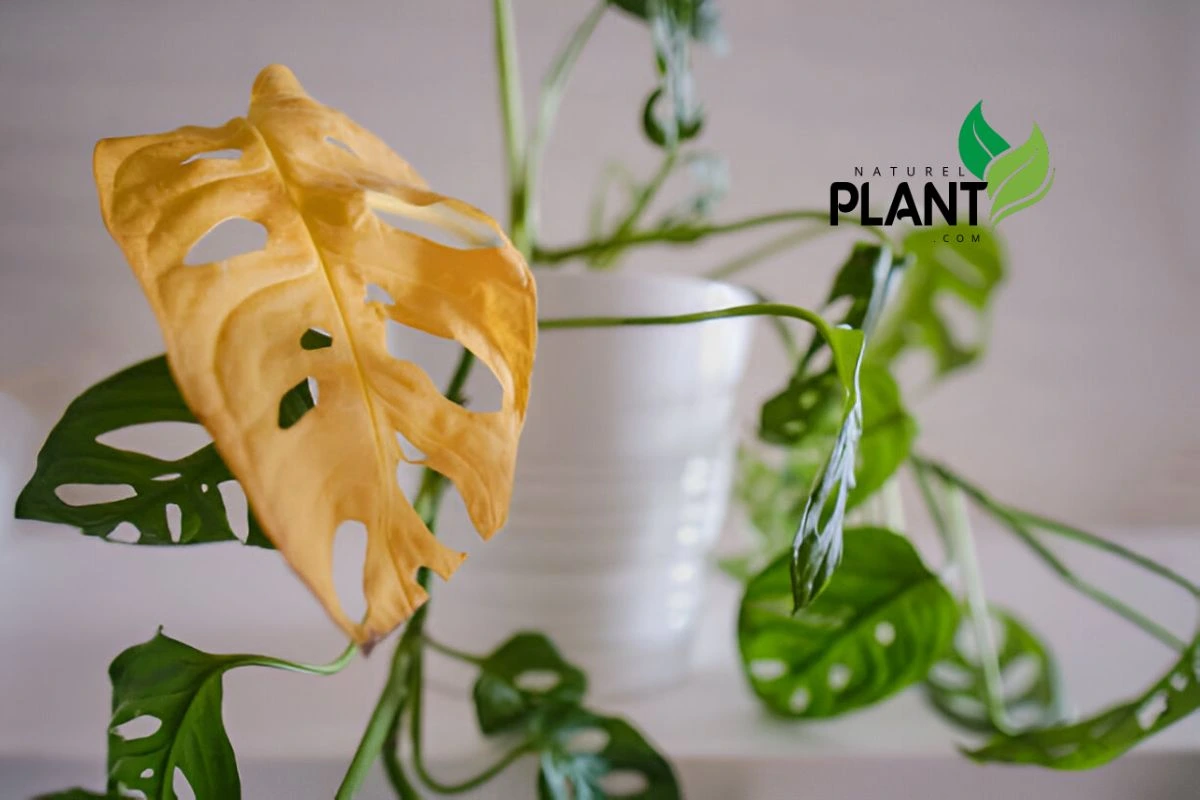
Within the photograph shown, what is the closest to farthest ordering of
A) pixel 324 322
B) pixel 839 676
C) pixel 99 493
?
pixel 324 322 < pixel 99 493 < pixel 839 676

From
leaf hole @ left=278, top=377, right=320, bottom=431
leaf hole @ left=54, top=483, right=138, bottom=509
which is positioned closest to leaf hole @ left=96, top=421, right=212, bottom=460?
leaf hole @ left=54, top=483, right=138, bottom=509

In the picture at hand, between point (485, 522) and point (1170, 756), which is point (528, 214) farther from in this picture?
point (1170, 756)

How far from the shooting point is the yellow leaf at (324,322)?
0.65 feet

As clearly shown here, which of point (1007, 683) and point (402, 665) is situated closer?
point (402, 665)

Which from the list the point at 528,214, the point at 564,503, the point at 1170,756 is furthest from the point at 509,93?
the point at 1170,756

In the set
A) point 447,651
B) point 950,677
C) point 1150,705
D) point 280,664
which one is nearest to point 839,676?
point 950,677

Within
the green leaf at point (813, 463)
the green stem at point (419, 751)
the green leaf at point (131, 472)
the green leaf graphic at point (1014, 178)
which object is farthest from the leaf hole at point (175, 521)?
the green leaf graphic at point (1014, 178)

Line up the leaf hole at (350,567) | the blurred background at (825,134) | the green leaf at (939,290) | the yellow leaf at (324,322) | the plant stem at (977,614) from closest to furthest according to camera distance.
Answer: the yellow leaf at (324,322) → the leaf hole at (350,567) → the plant stem at (977,614) → the green leaf at (939,290) → the blurred background at (825,134)

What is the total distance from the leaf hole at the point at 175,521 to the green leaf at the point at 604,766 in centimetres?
19

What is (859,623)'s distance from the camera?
406mm

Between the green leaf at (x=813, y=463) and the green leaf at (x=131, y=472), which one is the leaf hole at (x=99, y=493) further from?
the green leaf at (x=813, y=463)

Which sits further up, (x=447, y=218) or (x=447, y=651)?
(x=447, y=218)

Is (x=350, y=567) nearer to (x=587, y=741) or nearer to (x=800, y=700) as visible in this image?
(x=587, y=741)

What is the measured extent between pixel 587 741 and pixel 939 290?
0.47m
